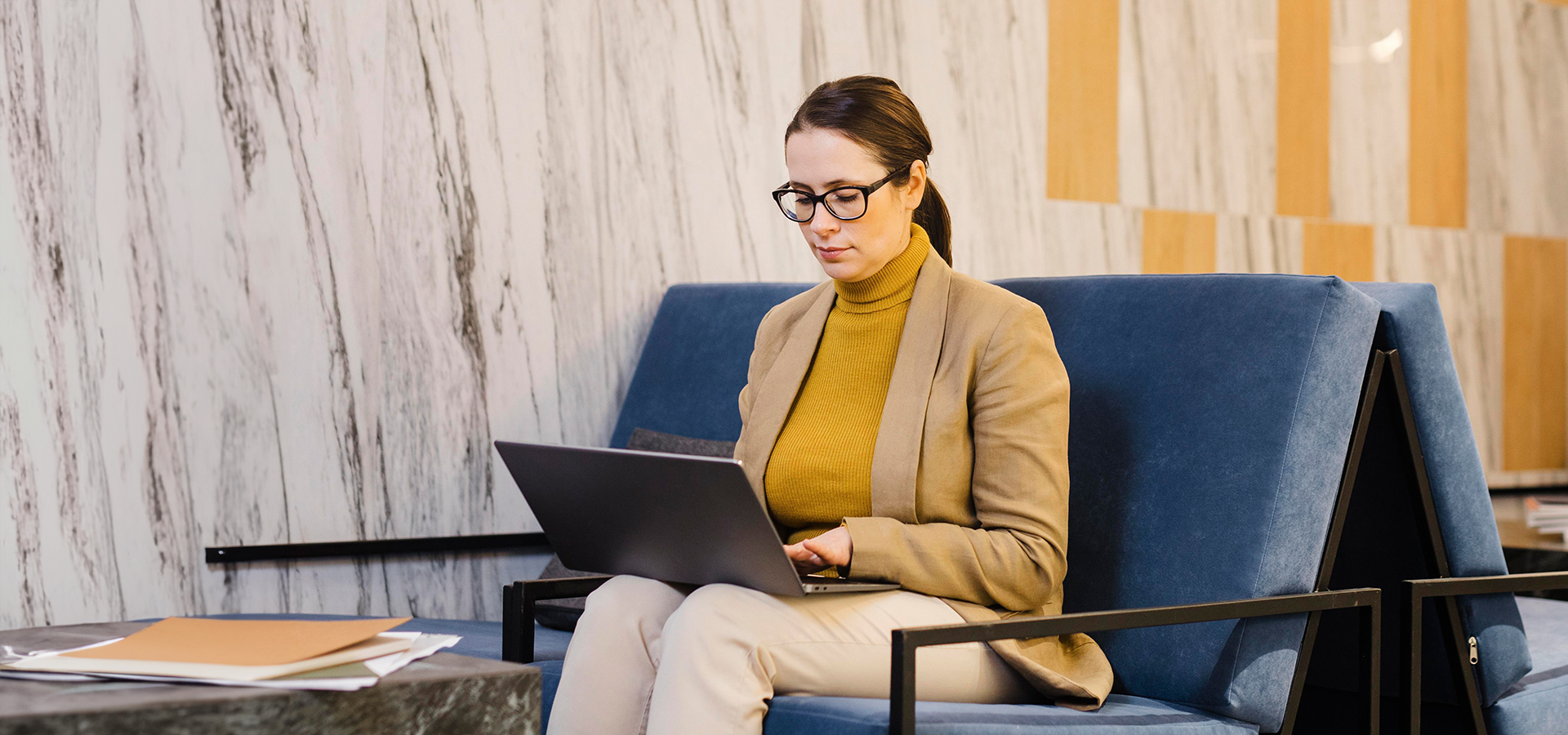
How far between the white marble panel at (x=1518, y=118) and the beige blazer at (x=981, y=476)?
3.22 m

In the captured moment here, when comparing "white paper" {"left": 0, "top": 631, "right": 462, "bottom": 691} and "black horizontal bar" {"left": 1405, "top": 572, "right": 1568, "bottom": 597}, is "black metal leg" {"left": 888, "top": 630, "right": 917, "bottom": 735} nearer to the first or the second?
"white paper" {"left": 0, "top": 631, "right": 462, "bottom": 691}

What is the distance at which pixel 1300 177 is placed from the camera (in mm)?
4051

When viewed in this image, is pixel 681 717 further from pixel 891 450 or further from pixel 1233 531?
pixel 1233 531

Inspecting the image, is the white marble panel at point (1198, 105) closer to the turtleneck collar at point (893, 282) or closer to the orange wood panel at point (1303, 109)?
the orange wood panel at point (1303, 109)

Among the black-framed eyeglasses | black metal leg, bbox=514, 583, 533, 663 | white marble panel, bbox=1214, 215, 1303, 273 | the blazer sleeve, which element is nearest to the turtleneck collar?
the black-framed eyeglasses

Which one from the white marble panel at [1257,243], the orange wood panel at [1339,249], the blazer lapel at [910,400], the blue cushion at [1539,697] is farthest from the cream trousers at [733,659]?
the orange wood panel at [1339,249]

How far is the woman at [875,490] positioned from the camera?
1617 millimetres

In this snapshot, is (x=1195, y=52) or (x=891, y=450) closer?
(x=891, y=450)

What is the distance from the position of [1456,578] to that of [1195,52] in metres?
2.34

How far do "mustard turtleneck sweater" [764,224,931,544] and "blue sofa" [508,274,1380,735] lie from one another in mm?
316

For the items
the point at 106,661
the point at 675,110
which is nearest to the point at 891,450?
the point at 106,661

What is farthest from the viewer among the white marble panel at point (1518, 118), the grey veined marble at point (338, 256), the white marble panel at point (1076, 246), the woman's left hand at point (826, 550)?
the white marble panel at point (1518, 118)

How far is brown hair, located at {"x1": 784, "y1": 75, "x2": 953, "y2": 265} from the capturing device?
1891mm

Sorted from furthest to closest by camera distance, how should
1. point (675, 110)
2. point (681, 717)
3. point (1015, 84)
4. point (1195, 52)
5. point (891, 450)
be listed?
point (1195, 52) < point (1015, 84) < point (675, 110) < point (891, 450) < point (681, 717)
